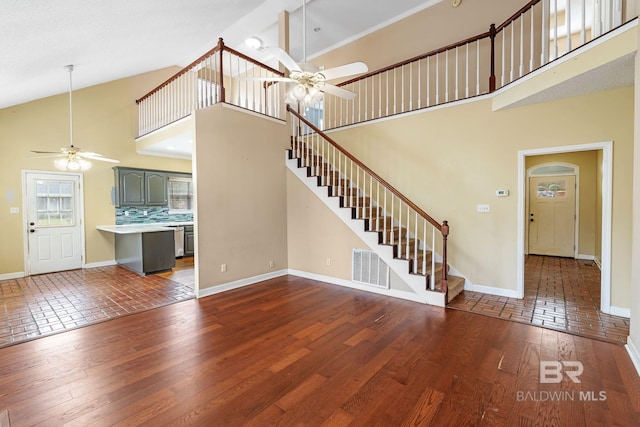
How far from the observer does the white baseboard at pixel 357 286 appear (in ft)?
13.4

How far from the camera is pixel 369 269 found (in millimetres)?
4508

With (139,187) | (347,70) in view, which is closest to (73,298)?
(139,187)

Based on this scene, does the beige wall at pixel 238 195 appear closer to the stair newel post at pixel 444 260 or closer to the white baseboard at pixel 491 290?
the stair newel post at pixel 444 260

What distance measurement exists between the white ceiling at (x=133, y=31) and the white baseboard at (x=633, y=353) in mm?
5851

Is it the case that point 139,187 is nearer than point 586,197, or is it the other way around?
point 586,197

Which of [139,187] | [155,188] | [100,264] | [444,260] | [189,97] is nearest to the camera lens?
[444,260]

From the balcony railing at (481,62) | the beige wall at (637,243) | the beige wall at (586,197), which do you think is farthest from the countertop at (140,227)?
the beige wall at (586,197)

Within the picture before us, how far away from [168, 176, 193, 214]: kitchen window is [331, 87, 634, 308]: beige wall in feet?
17.5

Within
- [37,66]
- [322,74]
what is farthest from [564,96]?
[37,66]

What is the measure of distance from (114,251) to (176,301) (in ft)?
12.5

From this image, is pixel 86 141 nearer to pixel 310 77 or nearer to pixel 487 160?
pixel 310 77

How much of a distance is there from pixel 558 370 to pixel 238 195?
4.40 metres

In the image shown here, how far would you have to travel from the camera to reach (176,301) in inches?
161
